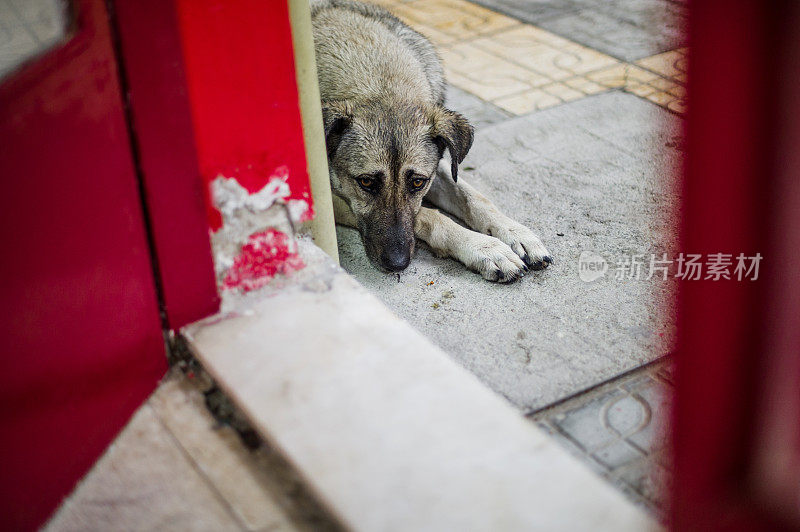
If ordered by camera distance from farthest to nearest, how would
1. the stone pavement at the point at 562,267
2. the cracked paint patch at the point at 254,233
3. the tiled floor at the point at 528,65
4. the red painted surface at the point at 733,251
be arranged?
the tiled floor at the point at 528,65, the stone pavement at the point at 562,267, the cracked paint patch at the point at 254,233, the red painted surface at the point at 733,251

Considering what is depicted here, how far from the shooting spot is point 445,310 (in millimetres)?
3043

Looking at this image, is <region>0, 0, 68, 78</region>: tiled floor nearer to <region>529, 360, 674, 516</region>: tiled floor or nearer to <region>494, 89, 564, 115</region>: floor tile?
<region>529, 360, 674, 516</region>: tiled floor

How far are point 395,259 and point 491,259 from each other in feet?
1.33

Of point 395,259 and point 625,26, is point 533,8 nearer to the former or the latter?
point 625,26

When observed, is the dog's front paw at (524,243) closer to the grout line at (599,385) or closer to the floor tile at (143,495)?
the grout line at (599,385)

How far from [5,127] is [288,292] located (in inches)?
40.0

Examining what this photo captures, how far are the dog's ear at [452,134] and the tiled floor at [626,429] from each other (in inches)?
51.7

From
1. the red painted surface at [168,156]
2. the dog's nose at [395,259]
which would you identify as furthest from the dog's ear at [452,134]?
the red painted surface at [168,156]

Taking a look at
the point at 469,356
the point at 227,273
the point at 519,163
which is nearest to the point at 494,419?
the point at 469,356

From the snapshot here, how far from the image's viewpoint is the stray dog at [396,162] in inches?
129

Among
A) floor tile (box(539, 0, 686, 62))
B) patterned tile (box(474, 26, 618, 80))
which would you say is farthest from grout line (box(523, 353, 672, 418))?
floor tile (box(539, 0, 686, 62))

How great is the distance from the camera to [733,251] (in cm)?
121

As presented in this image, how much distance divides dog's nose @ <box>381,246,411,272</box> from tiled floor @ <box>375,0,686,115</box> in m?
1.76

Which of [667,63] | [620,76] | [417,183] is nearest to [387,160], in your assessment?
[417,183]
